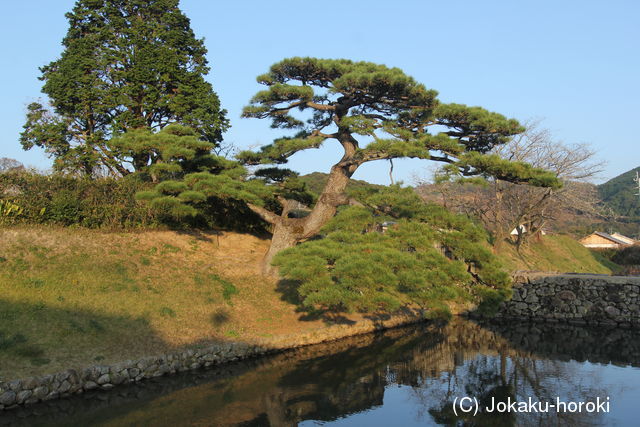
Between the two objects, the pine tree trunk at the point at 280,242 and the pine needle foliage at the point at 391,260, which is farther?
the pine tree trunk at the point at 280,242

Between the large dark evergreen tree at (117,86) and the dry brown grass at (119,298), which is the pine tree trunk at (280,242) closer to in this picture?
the dry brown grass at (119,298)

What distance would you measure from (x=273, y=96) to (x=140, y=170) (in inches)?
277

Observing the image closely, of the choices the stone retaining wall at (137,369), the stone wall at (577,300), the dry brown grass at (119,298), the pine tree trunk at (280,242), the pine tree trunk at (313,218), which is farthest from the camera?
the stone wall at (577,300)

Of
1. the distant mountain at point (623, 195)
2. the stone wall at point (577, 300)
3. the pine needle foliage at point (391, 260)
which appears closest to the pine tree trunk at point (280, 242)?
the pine needle foliage at point (391, 260)

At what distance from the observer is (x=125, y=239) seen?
43.7 feet

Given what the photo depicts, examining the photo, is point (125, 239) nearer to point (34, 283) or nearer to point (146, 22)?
point (34, 283)

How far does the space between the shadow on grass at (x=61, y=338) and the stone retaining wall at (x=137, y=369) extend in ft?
0.78

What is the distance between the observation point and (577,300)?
644 inches

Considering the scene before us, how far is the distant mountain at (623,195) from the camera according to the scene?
237ft

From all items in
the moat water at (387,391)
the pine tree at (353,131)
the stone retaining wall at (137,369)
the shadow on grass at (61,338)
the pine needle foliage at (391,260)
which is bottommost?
the moat water at (387,391)

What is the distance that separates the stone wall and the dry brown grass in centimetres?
894

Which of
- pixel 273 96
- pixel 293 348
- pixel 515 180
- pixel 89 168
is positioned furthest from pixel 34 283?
pixel 515 180

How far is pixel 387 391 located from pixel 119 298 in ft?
20.7

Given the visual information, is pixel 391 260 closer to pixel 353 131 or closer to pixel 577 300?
pixel 353 131
